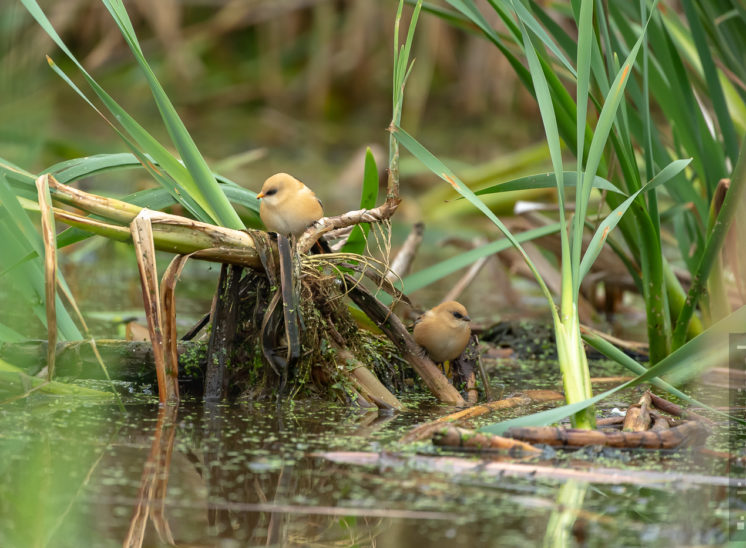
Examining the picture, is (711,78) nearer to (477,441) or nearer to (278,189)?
(278,189)

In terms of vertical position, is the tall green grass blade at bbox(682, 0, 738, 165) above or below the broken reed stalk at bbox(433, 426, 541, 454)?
above

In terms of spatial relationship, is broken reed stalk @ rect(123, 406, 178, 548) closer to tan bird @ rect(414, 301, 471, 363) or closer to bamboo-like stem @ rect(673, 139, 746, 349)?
tan bird @ rect(414, 301, 471, 363)

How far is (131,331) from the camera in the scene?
447cm

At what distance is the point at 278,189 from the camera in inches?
161

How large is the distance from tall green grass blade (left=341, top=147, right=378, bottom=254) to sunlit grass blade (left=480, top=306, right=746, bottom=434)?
1.35 m

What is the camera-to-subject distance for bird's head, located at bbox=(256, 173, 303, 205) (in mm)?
4047

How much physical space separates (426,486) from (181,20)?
11.4 metres

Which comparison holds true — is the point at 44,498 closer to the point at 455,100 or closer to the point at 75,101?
the point at 455,100

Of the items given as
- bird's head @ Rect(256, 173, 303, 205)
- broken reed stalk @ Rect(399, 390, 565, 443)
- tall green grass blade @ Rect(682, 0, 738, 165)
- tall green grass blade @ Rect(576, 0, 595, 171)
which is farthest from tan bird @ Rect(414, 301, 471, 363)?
tall green grass blade @ Rect(682, 0, 738, 165)

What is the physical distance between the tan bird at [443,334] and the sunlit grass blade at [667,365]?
962mm

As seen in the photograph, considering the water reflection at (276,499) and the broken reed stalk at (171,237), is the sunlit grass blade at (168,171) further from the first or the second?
the water reflection at (276,499)

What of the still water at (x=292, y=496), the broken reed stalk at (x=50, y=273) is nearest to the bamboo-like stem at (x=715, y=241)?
the still water at (x=292, y=496)

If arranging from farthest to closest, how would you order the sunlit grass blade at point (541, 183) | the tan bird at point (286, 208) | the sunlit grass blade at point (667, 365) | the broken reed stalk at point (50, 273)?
the tan bird at point (286, 208), the sunlit grass blade at point (541, 183), the broken reed stalk at point (50, 273), the sunlit grass blade at point (667, 365)

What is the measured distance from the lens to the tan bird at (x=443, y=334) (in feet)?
12.9
